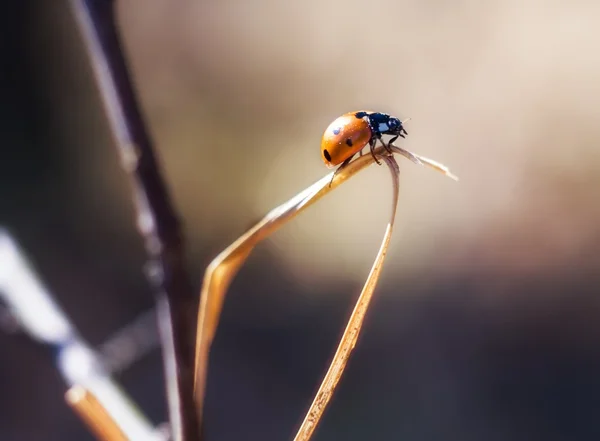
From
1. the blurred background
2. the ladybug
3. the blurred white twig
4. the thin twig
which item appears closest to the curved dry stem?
the thin twig

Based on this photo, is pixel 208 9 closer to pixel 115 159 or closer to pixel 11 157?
pixel 115 159

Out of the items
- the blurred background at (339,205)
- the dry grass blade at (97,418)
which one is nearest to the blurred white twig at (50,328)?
the dry grass blade at (97,418)

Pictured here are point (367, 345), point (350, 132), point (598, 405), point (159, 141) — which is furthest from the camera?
point (159, 141)

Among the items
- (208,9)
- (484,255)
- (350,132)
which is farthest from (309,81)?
A: (350,132)

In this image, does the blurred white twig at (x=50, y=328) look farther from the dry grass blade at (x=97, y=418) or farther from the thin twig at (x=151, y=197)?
the thin twig at (x=151, y=197)

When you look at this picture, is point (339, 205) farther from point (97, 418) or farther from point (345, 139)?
point (97, 418)

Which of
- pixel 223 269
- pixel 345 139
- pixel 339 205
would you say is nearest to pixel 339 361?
pixel 223 269
